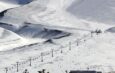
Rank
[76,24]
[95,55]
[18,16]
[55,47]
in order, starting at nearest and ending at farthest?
[95,55], [55,47], [76,24], [18,16]

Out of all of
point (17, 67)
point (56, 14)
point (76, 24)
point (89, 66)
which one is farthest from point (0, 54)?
point (56, 14)

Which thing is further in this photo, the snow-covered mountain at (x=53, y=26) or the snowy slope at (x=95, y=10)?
the snowy slope at (x=95, y=10)

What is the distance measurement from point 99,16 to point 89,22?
2.62 metres

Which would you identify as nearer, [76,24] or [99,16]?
[76,24]

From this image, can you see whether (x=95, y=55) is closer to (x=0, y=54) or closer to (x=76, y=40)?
(x=76, y=40)

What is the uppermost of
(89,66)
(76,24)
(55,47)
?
(76,24)

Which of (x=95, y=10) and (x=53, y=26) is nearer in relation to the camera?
(x=53, y=26)

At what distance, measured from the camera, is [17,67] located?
81.1ft

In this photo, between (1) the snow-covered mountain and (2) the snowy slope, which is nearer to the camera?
(1) the snow-covered mountain

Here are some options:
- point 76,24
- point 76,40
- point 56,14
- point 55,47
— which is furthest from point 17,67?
point 56,14

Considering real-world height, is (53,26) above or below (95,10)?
below

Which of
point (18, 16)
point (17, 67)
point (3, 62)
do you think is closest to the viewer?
point (17, 67)

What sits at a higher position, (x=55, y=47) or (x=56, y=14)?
(x=56, y=14)

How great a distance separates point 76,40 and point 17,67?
9.62m
